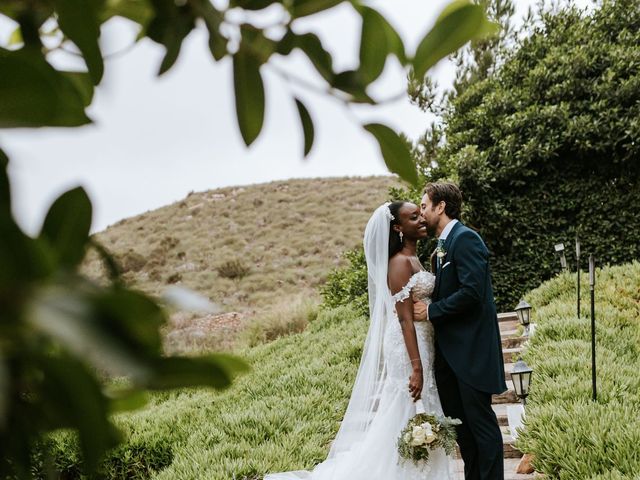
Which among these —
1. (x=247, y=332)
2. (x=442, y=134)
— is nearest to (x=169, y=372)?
(x=247, y=332)

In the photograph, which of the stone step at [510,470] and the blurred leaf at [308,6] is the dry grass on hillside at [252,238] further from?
the blurred leaf at [308,6]

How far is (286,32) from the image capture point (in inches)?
14.8

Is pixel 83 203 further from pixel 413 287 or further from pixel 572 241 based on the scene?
pixel 572 241

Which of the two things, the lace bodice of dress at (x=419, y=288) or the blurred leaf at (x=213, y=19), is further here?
the lace bodice of dress at (x=419, y=288)

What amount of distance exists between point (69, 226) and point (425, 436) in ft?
10.7

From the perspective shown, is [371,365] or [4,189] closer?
[4,189]

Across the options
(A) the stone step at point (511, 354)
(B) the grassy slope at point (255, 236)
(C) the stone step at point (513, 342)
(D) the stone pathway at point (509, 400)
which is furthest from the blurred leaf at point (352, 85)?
(B) the grassy slope at point (255, 236)

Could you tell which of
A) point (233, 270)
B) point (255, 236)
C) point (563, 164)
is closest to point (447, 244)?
point (563, 164)

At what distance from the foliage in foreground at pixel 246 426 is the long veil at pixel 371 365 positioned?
345 millimetres

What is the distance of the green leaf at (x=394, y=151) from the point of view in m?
0.40

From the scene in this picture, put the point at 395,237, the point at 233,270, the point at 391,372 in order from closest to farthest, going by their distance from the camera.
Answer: the point at 391,372 → the point at 395,237 → the point at 233,270

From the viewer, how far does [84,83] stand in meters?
0.41

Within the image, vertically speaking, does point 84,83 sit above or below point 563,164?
below

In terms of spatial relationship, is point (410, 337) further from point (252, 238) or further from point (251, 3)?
point (252, 238)
